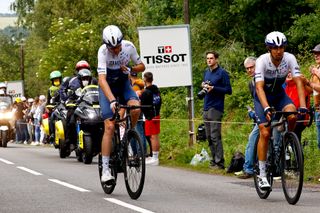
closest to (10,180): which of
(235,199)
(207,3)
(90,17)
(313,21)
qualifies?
(235,199)

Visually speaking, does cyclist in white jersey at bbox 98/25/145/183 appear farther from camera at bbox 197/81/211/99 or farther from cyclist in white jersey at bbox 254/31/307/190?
camera at bbox 197/81/211/99

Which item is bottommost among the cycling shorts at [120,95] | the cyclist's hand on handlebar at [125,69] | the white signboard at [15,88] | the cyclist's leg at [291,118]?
the cyclist's leg at [291,118]

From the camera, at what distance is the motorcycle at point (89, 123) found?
62.6 ft

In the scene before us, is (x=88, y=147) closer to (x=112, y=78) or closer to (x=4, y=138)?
(x=112, y=78)

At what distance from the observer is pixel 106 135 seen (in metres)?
12.4

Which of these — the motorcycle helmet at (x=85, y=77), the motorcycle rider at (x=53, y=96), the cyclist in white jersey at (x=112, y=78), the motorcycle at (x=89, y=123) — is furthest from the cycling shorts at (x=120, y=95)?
the motorcycle rider at (x=53, y=96)

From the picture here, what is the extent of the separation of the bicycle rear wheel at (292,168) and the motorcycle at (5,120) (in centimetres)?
2186

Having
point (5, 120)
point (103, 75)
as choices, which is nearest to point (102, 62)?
point (103, 75)

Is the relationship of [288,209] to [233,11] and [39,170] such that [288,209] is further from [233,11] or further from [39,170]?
[233,11]

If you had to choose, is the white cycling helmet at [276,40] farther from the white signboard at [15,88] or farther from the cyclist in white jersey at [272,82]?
the white signboard at [15,88]

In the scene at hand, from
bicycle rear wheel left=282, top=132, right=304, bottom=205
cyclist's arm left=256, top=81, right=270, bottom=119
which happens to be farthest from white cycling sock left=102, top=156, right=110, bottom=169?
bicycle rear wheel left=282, top=132, right=304, bottom=205

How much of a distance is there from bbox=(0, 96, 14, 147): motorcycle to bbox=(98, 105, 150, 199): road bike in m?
20.2

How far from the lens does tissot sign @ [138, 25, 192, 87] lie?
70.9 feet

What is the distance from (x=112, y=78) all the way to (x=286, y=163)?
253cm
